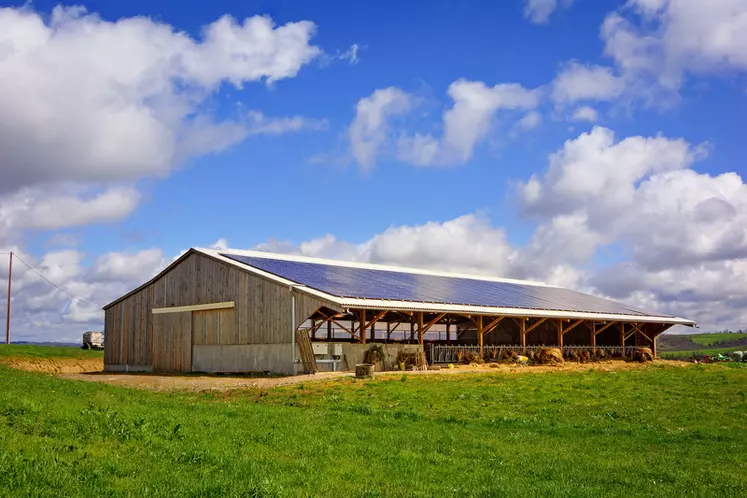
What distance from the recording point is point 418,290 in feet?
150

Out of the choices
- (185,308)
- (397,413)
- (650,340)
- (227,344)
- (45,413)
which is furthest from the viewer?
(650,340)

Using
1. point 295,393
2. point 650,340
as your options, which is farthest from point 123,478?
point 650,340

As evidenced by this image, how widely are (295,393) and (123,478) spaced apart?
653 inches

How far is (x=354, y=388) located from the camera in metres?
26.9

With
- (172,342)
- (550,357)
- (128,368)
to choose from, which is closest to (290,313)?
(172,342)

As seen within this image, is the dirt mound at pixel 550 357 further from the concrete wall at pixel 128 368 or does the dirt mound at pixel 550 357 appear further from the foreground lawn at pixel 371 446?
the concrete wall at pixel 128 368

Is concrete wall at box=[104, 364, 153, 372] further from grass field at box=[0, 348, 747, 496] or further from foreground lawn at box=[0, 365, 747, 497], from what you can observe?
grass field at box=[0, 348, 747, 496]

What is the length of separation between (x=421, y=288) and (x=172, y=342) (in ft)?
55.5

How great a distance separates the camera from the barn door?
142ft

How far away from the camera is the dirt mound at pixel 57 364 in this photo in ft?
169

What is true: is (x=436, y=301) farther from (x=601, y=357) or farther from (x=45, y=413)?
(x=45, y=413)

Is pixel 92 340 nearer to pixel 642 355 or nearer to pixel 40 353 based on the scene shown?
pixel 40 353

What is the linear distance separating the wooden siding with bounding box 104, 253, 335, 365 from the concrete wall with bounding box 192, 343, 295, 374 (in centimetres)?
44

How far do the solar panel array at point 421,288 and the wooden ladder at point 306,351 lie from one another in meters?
2.70
